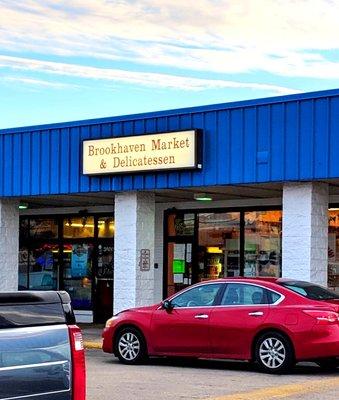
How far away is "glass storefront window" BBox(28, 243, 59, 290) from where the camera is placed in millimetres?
25875

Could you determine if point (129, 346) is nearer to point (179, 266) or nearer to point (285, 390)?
point (285, 390)

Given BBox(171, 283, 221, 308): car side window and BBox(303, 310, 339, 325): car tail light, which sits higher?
BBox(171, 283, 221, 308): car side window

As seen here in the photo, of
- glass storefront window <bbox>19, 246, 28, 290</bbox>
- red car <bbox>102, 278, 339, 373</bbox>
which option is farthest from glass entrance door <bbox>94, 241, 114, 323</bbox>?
red car <bbox>102, 278, 339, 373</bbox>

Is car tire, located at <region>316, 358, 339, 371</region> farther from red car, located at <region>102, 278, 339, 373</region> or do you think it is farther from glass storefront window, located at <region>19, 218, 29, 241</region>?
glass storefront window, located at <region>19, 218, 29, 241</region>

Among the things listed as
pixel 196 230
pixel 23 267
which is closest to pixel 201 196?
pixel 196 230

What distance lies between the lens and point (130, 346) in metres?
15.0

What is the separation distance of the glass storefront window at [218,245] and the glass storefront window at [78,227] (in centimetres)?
361

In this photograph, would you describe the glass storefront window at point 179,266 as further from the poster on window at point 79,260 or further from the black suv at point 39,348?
the black suv at point 39,348

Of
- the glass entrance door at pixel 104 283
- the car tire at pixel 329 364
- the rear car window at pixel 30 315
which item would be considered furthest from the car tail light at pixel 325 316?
the glass entrance door at pixel 104 283

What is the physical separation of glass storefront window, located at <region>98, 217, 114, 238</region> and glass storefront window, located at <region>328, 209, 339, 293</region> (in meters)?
6.53

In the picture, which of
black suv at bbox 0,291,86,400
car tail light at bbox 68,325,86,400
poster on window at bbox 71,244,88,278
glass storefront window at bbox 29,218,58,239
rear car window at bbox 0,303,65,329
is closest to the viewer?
black suv at bbox 0,291,86,400

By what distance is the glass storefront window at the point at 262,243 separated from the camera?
21438 mm

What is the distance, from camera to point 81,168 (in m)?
20.1

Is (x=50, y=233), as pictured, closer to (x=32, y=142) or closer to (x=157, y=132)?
(x=32, y=142)
